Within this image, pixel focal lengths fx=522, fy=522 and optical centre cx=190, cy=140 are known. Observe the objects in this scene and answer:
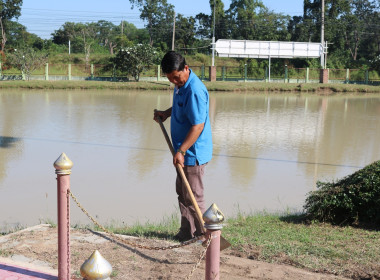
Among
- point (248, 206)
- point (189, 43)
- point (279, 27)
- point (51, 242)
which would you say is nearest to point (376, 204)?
point (248, 206)

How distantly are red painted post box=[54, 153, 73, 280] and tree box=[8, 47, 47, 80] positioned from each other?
31.0m

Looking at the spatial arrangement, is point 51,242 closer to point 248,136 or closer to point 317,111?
point 248,136

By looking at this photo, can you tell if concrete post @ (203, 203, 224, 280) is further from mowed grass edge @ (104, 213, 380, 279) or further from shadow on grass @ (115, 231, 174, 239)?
shadow on grass @ (115, 231, 174, 239)

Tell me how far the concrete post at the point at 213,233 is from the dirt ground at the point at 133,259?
3.35ft

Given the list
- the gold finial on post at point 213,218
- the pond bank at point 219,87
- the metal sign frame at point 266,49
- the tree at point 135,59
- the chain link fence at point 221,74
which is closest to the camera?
the gold finial on post at point 213,218

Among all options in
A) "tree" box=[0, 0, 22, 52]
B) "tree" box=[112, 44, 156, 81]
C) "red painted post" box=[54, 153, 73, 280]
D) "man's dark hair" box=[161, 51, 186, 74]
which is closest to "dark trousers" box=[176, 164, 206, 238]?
"man's dark hair" box=[161, 51, 186, 74]

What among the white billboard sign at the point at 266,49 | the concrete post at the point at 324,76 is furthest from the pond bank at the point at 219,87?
the white billboard sign at the point at 266,49

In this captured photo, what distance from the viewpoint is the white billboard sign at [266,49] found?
37.4 m

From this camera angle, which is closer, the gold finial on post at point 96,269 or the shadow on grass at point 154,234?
the gold finial on post at point 96,269

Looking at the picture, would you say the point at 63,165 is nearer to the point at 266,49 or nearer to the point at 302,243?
the point at 302,243

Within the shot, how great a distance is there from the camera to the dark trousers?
442 centimetres

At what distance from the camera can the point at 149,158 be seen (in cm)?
979

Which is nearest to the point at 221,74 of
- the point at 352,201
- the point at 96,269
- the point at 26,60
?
the point at 26,60

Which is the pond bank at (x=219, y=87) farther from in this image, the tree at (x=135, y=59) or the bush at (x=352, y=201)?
the bush at (x=352, y=201)
